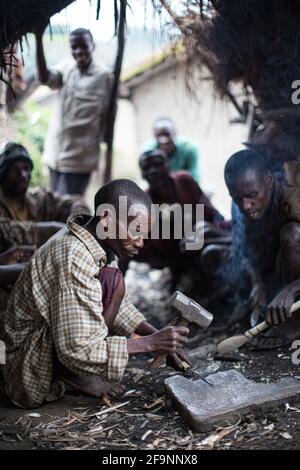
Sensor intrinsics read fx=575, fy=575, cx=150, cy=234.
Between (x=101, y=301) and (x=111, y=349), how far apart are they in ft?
0.95

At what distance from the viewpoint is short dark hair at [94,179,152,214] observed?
3.09 m

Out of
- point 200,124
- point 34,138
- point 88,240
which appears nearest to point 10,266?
point 88,240

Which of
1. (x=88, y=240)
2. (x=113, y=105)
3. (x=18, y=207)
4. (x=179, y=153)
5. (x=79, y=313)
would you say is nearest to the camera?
(x=79, y=313)

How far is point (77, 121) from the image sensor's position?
20.5 feet

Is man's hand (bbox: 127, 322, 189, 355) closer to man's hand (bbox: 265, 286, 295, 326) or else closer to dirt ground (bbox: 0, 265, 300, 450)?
dirt ground (bbox: 0, 265, 300, 450)

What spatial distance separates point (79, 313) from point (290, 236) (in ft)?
5.13

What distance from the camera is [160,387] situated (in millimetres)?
3412

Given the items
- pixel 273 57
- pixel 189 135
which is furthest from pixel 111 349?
pixel 189 135

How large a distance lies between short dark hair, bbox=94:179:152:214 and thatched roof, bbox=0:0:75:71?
1288mm

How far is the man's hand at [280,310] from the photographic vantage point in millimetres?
3520

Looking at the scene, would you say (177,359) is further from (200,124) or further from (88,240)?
(200,124)

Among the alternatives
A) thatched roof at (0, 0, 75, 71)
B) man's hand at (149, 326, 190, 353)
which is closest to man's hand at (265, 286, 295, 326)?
man's hand at (149, 326, 190, 353)
